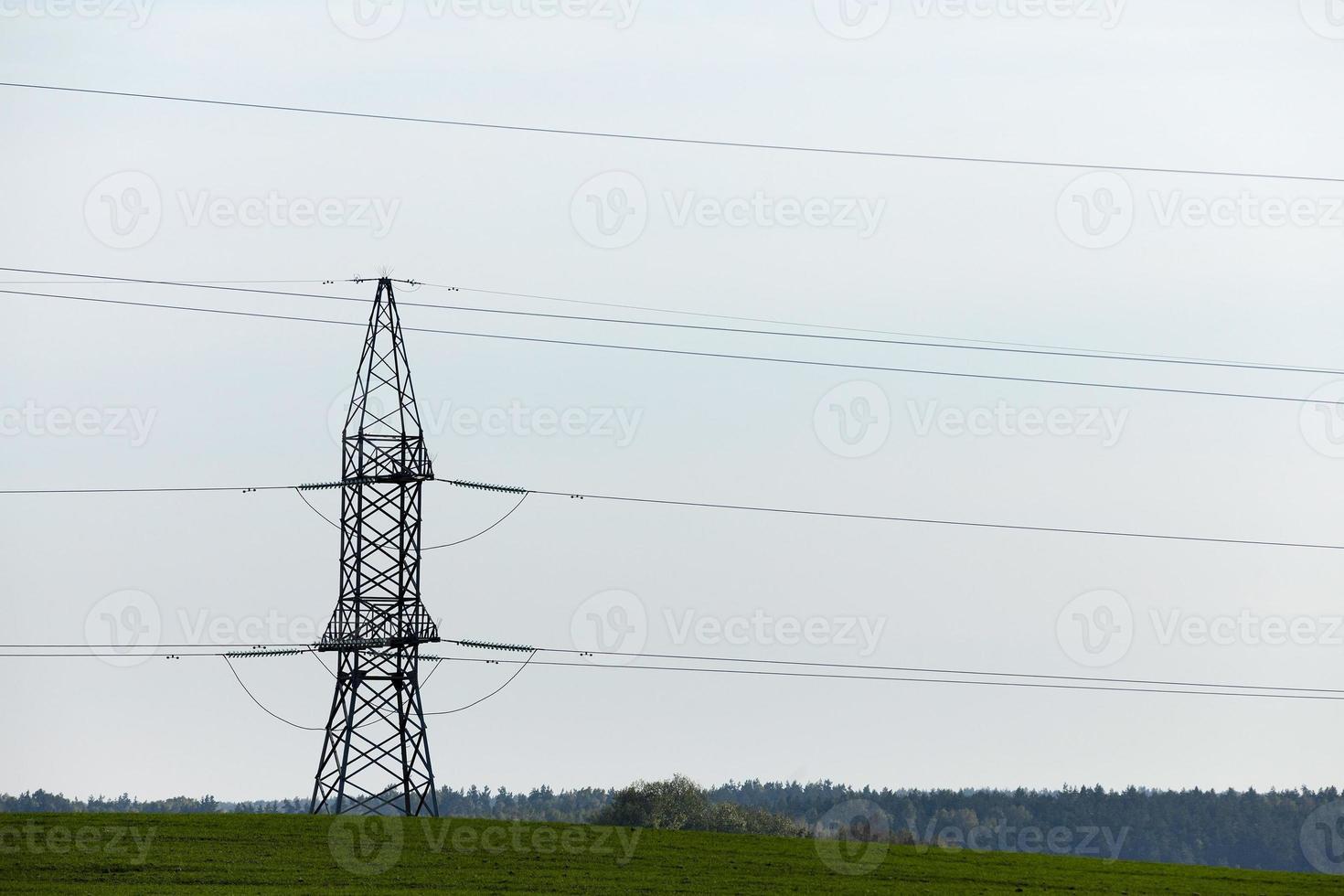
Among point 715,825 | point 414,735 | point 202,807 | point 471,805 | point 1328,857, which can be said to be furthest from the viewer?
point 471,805

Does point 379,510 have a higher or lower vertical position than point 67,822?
higher

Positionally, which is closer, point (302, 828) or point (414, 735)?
point (302, 828)

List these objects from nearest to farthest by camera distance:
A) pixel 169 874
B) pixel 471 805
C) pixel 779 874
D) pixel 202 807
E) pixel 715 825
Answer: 1. pixel 169 874
2. pixel 779 874
3. pixel 715 825
4. pixel 202 807
5. pixel 471 805

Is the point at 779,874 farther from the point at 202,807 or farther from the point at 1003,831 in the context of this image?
the point at 1003,831

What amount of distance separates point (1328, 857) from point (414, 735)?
14732 cm

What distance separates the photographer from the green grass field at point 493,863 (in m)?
39.2

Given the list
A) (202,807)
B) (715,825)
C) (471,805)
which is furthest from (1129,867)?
(471,805)

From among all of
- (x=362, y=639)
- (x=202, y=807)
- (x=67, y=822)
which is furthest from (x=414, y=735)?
(x=202, y=807)

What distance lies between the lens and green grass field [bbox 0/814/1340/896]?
3919 centimetres

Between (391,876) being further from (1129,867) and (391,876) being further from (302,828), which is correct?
(1129,867)

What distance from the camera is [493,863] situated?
4272 cm

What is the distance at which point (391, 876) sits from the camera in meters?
40.1

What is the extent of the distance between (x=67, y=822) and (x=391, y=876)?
33.6 feet

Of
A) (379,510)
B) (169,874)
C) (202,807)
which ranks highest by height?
(202,807)
